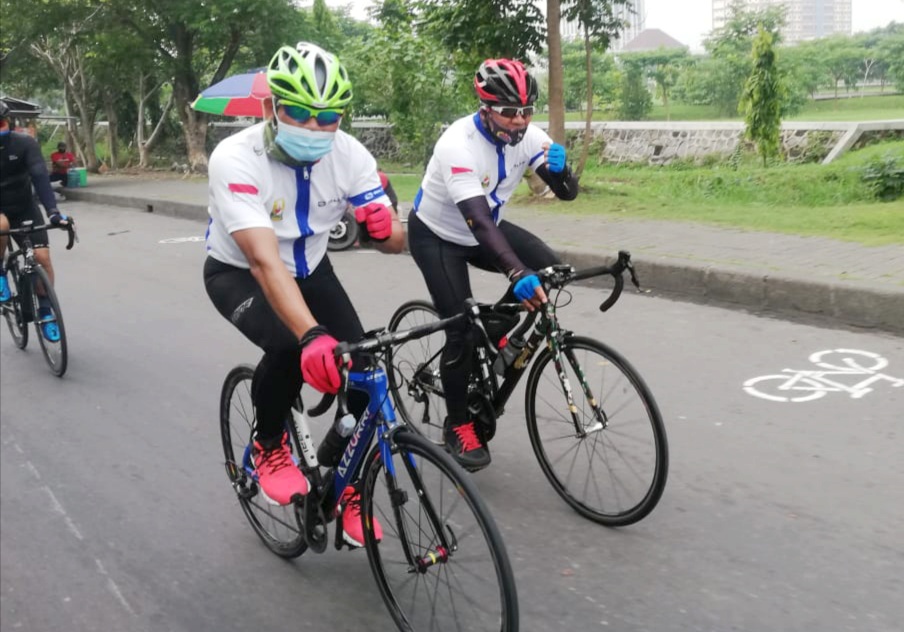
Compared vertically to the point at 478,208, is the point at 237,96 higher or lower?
higher

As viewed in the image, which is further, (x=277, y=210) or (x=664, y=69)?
(x=664, y=69)

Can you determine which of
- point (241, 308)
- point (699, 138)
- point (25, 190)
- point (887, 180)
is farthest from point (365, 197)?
point (699, 138)

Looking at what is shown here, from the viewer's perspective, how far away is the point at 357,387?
3135 mm

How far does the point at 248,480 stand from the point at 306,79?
1.67m

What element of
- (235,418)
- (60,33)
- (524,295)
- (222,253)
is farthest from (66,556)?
(60,33)

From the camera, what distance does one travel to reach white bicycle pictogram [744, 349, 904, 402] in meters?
5.30

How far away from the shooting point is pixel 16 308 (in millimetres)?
7160

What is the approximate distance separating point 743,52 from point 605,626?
50.5 m

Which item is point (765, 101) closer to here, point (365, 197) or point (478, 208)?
point (478, 208)

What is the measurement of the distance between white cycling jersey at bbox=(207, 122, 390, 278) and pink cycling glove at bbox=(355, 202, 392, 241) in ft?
0.25

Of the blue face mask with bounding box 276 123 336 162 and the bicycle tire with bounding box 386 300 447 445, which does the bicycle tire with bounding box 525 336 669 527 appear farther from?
the blue face mask with bounding box 276 123 336 162

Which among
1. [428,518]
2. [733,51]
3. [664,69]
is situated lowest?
[428,518]

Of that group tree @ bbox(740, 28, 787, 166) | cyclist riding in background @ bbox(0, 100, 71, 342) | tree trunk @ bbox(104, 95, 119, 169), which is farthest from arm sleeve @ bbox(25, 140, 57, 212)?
tree trunk @ bbox(104, 95, 119, 169)

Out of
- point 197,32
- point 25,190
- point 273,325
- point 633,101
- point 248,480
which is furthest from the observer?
point 633,101
